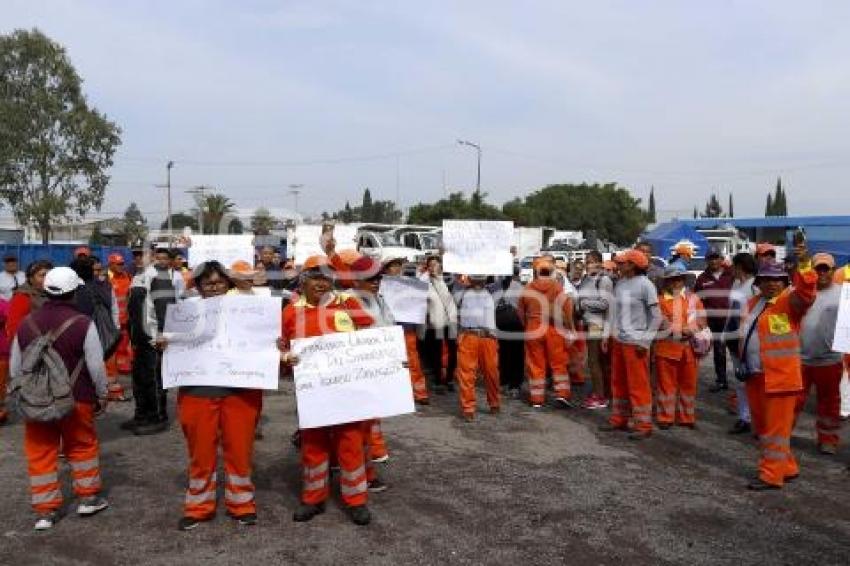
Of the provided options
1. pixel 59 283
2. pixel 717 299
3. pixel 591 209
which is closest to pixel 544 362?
pixel 717 299

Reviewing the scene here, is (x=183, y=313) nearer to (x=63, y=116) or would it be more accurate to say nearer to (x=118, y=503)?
(x=118, y=503)

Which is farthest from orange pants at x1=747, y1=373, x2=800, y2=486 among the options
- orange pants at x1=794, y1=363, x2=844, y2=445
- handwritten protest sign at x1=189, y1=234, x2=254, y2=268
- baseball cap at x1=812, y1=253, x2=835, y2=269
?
handwritten protest sign at x1=189, y1=234, x2=254, y2=268

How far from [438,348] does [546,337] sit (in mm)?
1771

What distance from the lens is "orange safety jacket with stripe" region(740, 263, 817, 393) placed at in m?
5.95

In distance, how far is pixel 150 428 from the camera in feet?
24.8

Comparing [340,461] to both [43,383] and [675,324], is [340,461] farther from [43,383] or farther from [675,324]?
[675,324]

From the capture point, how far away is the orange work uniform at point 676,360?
7871 millimetres

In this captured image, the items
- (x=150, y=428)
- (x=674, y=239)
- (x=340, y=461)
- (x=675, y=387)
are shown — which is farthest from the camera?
(x=674, y=239)

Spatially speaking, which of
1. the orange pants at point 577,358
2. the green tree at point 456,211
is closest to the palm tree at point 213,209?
the green tree at point 456,211

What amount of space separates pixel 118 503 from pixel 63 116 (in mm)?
37150

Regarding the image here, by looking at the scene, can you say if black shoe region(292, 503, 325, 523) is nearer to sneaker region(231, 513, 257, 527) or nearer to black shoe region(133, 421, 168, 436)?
sneaker region(231, 513, 257, 527)

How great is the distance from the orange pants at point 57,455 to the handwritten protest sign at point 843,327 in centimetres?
604

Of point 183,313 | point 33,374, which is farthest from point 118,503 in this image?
point 183,313

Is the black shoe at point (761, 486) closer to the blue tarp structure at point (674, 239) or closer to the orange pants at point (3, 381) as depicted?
the orange pants at point (3, 381)
